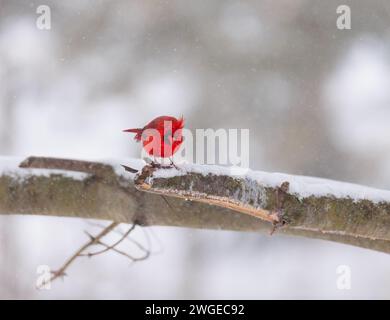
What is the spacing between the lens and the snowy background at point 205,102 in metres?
4.55

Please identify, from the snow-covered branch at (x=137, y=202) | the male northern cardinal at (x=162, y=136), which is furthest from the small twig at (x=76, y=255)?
the male northern cardinal at (x=162, y=136)

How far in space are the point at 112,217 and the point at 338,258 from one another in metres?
3.74

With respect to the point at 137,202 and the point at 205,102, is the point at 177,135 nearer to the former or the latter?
the point at 137,202

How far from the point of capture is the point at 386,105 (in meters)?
4.55

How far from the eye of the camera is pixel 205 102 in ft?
15.6

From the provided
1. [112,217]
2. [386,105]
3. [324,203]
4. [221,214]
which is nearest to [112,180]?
[112,217]

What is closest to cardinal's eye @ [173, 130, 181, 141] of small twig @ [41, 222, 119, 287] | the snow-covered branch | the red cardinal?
the red cardinal

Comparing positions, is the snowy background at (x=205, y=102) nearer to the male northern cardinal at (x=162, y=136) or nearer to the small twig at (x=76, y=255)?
the small twig at (x=76, y=255)

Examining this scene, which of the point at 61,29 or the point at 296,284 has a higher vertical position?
the point at 61,29

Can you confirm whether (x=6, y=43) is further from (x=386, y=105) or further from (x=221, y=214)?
(x=221, y=214)

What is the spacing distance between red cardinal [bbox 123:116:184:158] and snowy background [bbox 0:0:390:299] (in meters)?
3.16

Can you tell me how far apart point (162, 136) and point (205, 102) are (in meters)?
3.51

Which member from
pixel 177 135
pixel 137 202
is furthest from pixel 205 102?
pixel 177 135
